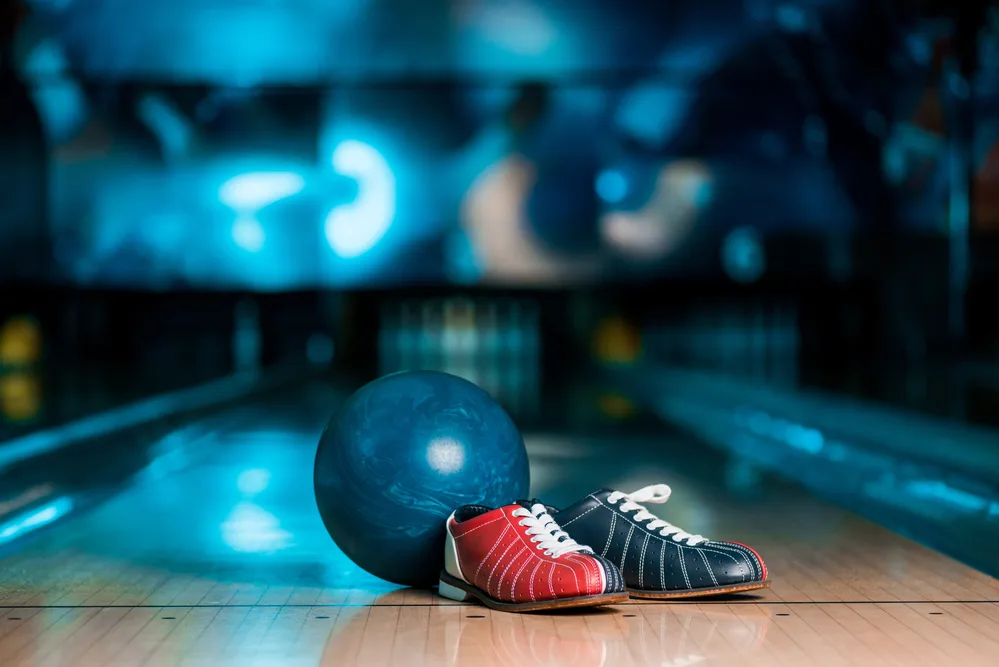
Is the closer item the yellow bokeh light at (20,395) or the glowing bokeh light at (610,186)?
the yellow bokeh light at (20,395)

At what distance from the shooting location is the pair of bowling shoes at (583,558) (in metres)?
1.83

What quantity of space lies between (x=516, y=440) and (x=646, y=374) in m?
6.80

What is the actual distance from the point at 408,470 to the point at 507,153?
7.90m

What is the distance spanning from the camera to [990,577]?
221cm

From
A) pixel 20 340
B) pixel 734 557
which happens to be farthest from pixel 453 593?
pixel 20 340

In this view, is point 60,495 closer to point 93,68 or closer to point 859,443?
point 859,443

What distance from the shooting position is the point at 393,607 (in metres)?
1.95

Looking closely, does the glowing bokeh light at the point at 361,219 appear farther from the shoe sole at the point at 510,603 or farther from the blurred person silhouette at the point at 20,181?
the shoe sole at the point at 510,603

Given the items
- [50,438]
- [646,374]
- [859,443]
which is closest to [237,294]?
[646,374]

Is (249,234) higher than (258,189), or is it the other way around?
(258,189)

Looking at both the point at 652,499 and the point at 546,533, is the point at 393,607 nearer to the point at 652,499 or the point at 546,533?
the point at 546,533

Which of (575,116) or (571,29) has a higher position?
(571,29)

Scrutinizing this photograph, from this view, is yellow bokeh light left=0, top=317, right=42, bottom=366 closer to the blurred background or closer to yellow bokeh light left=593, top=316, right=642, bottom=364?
the blurred background

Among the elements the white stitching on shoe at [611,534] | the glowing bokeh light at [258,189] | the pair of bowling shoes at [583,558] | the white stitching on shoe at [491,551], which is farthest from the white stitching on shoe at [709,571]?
the glowing bokeh light at [258,189]
